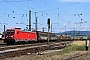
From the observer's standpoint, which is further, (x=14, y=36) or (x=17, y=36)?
(x=17, y=36)

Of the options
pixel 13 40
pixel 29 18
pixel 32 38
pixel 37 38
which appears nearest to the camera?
pixel 13 40

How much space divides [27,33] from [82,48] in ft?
91.3

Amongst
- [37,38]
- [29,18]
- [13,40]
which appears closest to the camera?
[13,40]

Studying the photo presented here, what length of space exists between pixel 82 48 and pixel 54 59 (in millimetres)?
13855

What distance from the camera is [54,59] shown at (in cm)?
1841

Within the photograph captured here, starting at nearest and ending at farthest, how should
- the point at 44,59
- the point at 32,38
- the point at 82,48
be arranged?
the point at 44,59 → the point at 82,48 → the point at 32,38

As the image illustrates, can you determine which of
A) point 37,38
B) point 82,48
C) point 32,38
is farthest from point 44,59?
point 37,38

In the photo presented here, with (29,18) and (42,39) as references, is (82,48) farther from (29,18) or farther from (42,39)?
(29,18)

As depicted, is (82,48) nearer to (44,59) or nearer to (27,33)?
(44,59)

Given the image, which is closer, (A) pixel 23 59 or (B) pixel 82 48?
(A) pixel 23 59

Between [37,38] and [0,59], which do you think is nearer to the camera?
[0,59]

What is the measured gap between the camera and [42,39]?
7075cm

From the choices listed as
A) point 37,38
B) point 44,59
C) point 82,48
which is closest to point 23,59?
point 44,59

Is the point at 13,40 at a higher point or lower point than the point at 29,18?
lower
